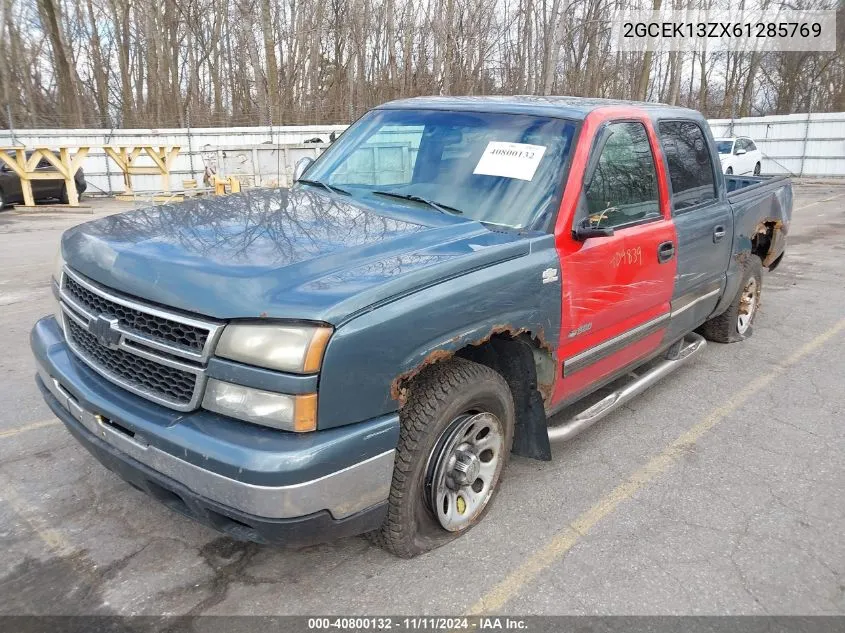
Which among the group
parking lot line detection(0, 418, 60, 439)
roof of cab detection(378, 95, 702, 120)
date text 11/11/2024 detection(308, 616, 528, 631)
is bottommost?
date text 11/11/2024 detection(308, 616, 528, 631)

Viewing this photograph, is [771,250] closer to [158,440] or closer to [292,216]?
[292,216]

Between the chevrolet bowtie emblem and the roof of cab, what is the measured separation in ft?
7.09

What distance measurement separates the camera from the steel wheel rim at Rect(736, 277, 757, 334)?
571cm

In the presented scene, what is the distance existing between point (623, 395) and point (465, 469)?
1453 mm

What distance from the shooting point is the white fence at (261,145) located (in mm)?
17609

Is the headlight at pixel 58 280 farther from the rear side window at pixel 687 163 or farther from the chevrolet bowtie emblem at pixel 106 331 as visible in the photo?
the rear side window at pixel 687 163

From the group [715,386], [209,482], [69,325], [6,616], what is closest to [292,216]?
[69,325]

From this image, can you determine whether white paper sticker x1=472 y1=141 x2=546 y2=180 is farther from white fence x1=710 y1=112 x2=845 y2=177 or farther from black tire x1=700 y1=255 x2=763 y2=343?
white fence x1=710 y1=112 x2=845 y2=177

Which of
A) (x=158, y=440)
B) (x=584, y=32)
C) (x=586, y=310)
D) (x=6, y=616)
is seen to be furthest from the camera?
(x=584, y=32)

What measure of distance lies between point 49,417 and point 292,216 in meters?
2.28

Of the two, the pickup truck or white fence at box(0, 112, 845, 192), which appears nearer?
the pickup truck

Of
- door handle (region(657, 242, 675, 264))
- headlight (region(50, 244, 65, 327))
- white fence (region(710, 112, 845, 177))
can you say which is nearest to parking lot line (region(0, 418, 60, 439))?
headlight (region(50, 244, 65, 327))

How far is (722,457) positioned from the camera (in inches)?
148

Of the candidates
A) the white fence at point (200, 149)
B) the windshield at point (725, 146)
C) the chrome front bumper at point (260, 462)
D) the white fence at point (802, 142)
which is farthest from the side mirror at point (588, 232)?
the white fence at point (802, 142)
